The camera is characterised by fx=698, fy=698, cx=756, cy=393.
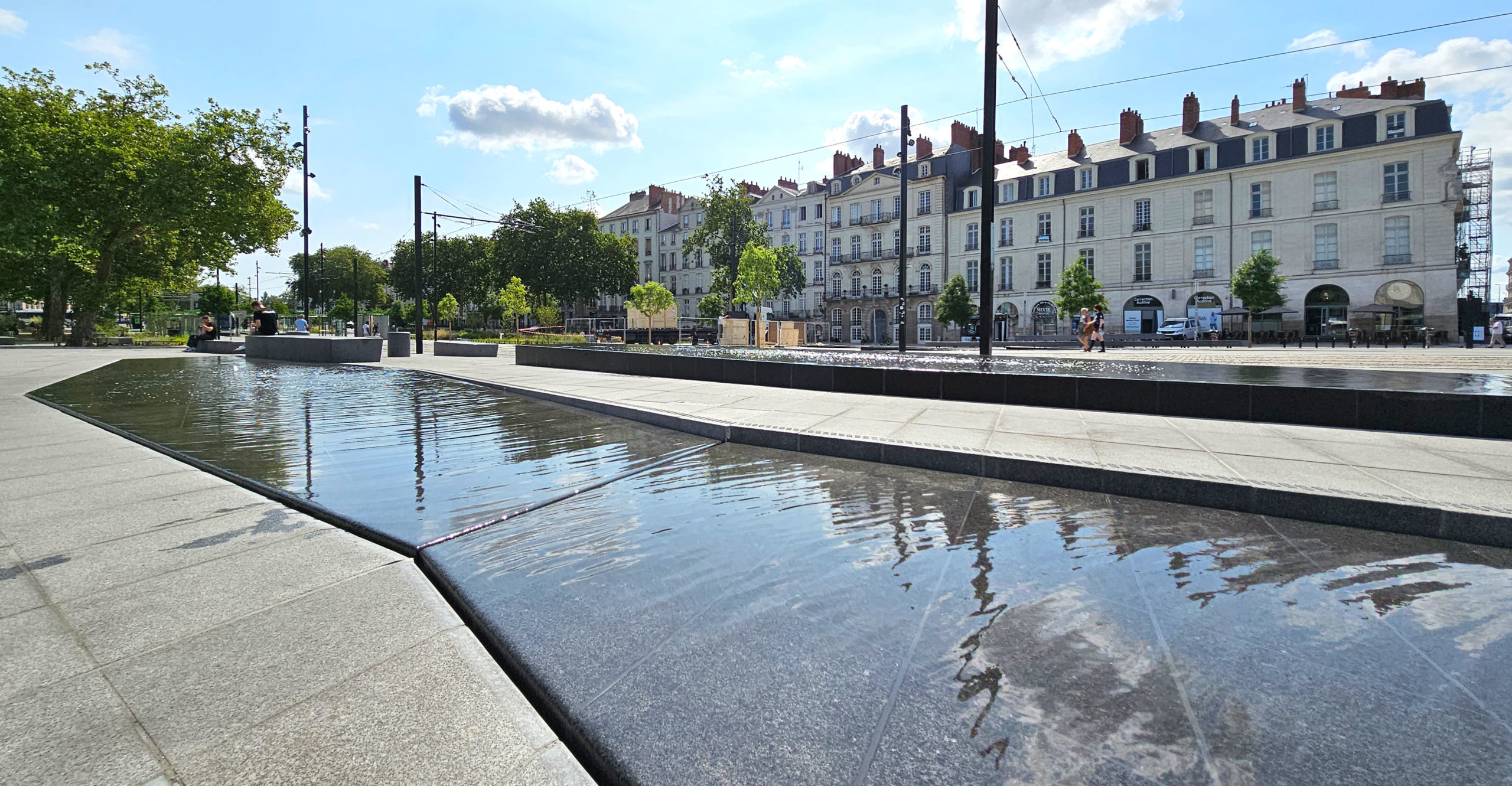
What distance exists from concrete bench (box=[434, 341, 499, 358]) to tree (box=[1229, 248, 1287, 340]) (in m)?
35.9

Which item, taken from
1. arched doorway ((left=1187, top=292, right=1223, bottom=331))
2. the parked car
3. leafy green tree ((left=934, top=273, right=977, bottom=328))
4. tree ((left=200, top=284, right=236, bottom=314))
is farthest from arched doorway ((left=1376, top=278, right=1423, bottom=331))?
Answer: tree ((left=200, top=284, right=236, bottom=314))

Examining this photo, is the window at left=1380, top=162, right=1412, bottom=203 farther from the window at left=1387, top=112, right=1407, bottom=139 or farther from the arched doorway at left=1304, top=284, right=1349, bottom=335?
the arched doorway at left=1304, top=284, right=1349, bottom=335

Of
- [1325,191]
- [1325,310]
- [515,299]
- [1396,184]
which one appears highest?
[1325,191]

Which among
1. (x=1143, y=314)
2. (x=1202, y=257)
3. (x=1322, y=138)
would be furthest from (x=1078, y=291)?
(x=1322, y=138)

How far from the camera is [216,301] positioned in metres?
80.9

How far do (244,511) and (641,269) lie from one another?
259 ft

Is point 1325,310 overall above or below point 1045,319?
below

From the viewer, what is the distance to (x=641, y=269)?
81062 mm

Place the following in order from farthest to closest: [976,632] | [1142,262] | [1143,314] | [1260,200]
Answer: [1142,262] < [1143,314] < [1260,200] < [976,632]

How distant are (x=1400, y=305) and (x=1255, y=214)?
8.18m

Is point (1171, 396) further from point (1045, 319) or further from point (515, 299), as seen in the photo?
point (515, 299)

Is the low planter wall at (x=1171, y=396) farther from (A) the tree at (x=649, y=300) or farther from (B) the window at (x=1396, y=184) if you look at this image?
(B) the window at (x=1396, y=184)

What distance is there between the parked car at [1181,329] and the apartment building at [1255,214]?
2.30 feet

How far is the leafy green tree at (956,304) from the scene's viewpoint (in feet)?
161
